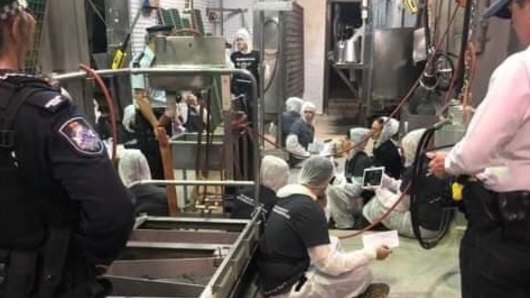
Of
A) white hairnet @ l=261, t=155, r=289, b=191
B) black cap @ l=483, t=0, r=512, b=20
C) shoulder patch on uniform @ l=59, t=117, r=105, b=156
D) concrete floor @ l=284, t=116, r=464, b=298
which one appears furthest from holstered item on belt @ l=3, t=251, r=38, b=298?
concrete floor @ l=284, t=116, r=464, b=298

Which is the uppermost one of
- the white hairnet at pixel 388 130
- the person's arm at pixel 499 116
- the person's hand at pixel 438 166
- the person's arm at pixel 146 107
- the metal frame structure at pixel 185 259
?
the person's arm at pixel 499 116

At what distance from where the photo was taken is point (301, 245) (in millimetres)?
2625

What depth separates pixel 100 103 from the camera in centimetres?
437

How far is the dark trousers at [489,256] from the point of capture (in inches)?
65.1

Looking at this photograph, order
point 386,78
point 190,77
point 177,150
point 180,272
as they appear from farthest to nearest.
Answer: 1. point 386,78
2. point 177,150
3. point 190,77
4. point 180,272

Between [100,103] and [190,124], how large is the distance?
3.11 feet

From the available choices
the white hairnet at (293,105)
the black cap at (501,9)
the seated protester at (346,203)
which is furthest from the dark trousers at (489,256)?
the white hairnet at (293,105)

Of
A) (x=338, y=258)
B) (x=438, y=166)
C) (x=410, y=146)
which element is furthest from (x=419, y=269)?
(x=438, y=166)

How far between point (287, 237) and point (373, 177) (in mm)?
1547

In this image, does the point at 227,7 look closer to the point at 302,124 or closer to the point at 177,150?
the point at 302,124

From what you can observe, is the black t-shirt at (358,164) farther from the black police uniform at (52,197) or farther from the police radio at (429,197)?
the black police uniform at (52,197)

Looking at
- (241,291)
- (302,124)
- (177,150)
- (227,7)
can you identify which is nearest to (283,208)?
(241,291)

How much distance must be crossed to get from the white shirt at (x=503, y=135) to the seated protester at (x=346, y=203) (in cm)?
274

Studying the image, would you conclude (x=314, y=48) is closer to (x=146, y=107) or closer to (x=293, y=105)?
(x=293, y=105)
